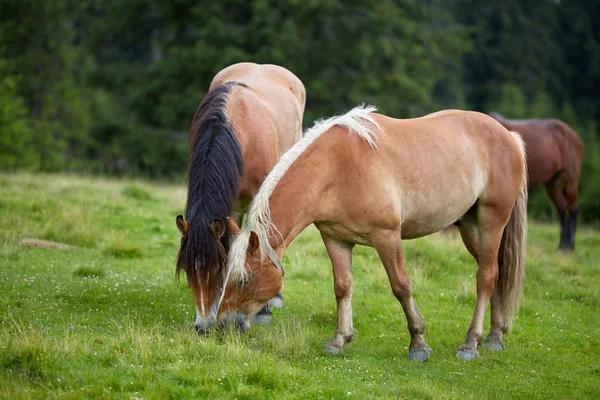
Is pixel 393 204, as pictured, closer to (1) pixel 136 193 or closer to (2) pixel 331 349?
(2) pixel 331 349

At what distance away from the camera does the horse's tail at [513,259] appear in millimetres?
6836

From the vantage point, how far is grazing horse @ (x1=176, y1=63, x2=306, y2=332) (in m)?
5.54

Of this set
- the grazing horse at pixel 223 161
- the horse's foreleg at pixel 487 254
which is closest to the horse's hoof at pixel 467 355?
the horse's foreleg at pixel 487 254

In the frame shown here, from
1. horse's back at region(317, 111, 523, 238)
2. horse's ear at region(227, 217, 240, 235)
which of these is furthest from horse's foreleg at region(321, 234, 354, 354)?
horse's ear at region(227, 217, 240, 235)

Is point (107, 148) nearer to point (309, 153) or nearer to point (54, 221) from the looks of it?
point (54, 221)

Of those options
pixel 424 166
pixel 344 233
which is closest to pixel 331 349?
pixel 344 233

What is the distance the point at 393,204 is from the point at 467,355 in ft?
5.43

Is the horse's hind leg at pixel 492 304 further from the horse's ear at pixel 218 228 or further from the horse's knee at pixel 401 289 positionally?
the horse's ear at pixel 218 228

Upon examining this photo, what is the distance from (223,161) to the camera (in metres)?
6.13

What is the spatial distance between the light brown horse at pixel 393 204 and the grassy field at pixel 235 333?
0.44 metres

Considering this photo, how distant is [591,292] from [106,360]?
6638 millimetres

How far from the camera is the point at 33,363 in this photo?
15.4ft

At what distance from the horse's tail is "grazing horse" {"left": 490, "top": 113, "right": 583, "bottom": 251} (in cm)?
686

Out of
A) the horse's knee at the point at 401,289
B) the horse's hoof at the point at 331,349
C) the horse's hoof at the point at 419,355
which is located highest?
the horse's knee at the point at 401,289
